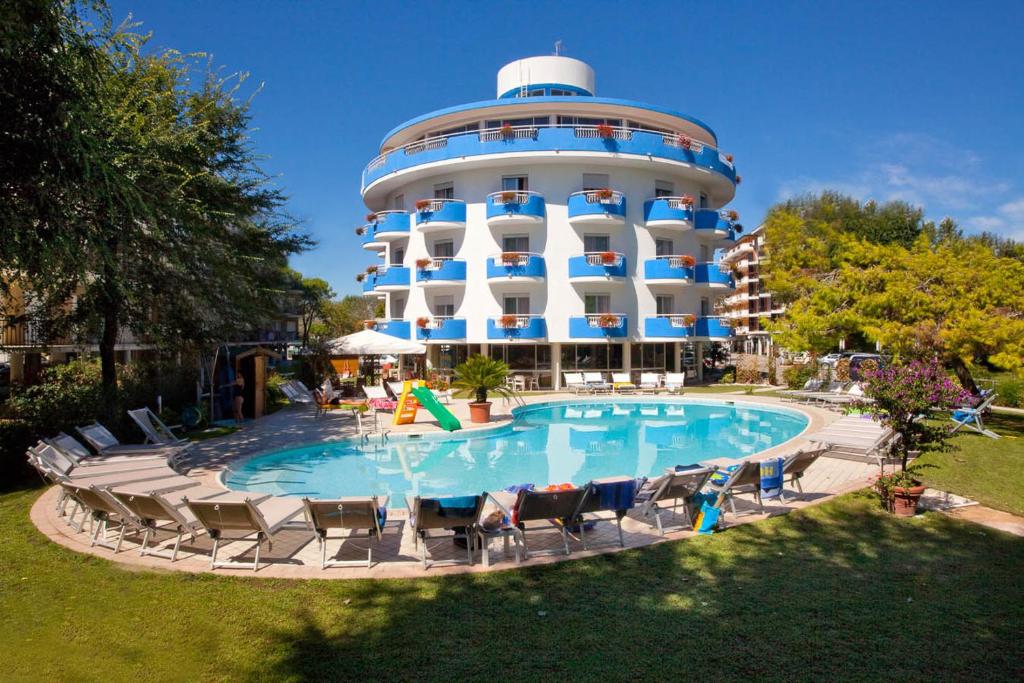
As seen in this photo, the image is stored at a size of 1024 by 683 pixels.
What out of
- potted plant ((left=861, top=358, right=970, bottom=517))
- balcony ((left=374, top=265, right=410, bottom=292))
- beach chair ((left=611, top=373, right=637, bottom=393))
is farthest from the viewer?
balcony ((left=374, top=265, right=410, bottom=292))

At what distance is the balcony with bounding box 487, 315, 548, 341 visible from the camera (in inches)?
1107

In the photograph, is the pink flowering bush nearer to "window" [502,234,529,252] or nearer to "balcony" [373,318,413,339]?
"window" [502,234,529,252]

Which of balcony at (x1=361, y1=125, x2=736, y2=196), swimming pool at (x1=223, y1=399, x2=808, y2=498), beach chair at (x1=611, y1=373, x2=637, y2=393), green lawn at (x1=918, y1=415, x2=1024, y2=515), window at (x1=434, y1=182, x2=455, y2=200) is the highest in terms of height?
balcony at (x1=361, y1=125, x2=736, y2=196)

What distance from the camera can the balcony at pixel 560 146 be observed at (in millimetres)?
28188

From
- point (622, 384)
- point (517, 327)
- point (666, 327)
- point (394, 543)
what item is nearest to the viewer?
point (394, 543)

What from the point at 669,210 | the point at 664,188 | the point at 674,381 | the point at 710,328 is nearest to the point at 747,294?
the point at 710,328

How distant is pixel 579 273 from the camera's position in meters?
28.5

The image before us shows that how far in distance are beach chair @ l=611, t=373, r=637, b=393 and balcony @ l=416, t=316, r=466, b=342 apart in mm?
7632

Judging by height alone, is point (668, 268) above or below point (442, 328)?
above

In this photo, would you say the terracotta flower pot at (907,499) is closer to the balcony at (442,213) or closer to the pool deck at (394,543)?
the pool deck at (394,543)

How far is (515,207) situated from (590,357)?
27.4 feet

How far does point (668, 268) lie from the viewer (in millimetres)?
29672

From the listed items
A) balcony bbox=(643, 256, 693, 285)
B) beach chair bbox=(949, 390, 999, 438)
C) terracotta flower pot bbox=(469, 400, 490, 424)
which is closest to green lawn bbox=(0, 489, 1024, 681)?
beach chair bbox=(949, 390, 999, 438)

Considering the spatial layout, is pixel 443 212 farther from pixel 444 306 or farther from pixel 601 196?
pixel 601 196
